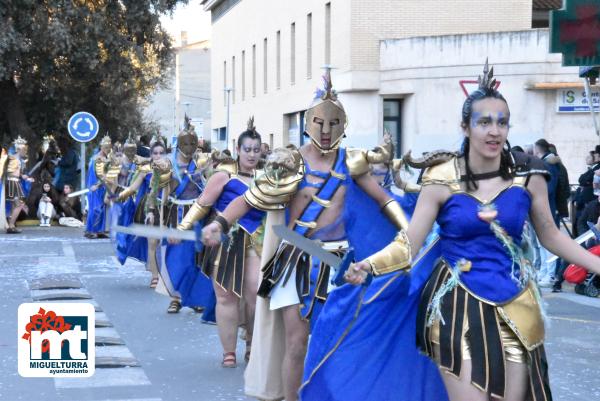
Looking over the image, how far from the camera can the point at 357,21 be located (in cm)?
3469

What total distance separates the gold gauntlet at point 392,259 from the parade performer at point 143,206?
7.08m

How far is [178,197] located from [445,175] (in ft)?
22.4

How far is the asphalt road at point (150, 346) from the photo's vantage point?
24.9 feet

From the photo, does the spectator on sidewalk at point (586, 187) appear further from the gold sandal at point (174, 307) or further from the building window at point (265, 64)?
the building window at point (265, 64)

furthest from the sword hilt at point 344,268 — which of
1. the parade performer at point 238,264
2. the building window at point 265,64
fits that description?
the building window at point 265,64

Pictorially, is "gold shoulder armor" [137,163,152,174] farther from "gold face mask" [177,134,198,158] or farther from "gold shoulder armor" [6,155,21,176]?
"gold shoulder armor" [6,155,21,176]

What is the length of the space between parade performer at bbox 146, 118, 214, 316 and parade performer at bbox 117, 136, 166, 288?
358 mm

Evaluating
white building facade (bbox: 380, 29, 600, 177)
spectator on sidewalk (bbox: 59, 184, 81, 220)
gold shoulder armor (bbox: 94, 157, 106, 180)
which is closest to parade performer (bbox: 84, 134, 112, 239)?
gold shoulder armor (bbox: 94, 157, 106, 180)

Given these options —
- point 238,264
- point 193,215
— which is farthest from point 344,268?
→ point 238,264

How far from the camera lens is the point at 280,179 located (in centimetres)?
627

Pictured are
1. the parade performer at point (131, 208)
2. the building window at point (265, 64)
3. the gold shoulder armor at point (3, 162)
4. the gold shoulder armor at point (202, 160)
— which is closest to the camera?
the gold shoulder armor at point (202, 160)

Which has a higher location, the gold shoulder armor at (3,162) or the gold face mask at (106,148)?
the gold face mask at (106,148)

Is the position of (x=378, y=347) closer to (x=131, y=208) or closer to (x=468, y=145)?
(x=468, y=145)

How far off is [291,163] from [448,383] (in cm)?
199
